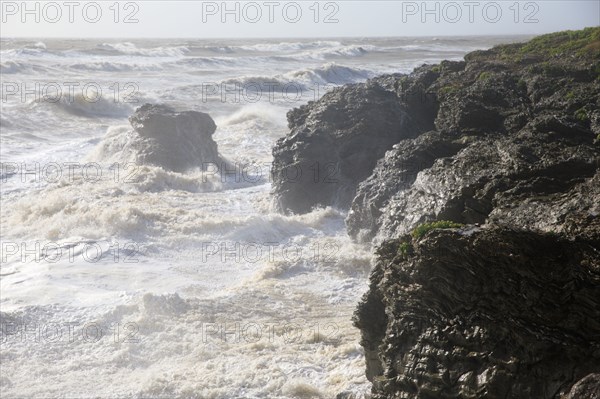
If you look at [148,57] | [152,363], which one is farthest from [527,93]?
[148,57]

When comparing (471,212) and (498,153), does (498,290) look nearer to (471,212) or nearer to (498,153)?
(471,212)

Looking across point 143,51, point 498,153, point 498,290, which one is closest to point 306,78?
point 143,51

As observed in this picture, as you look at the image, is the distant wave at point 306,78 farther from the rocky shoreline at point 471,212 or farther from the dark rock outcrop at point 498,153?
the dark rock outcrop at point 498,153

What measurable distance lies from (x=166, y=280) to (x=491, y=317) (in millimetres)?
7795

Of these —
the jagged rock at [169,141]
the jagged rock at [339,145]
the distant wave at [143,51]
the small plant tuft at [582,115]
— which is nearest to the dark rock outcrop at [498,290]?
the small plant tuft at [582,115]

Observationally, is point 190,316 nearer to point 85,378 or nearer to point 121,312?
point 121,312

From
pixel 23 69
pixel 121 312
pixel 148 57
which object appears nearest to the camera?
pixel 121 312

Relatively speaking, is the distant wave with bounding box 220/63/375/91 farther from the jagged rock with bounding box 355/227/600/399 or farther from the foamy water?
the jagged rock with bounding box 355/227/600/399

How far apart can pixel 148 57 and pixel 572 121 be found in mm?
55905

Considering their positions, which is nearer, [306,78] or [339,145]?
[339,145]

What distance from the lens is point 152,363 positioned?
31.6ft

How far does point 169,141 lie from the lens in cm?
2244

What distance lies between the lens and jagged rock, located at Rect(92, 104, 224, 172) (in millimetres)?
22078

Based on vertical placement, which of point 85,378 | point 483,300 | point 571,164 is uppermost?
point 571,164
